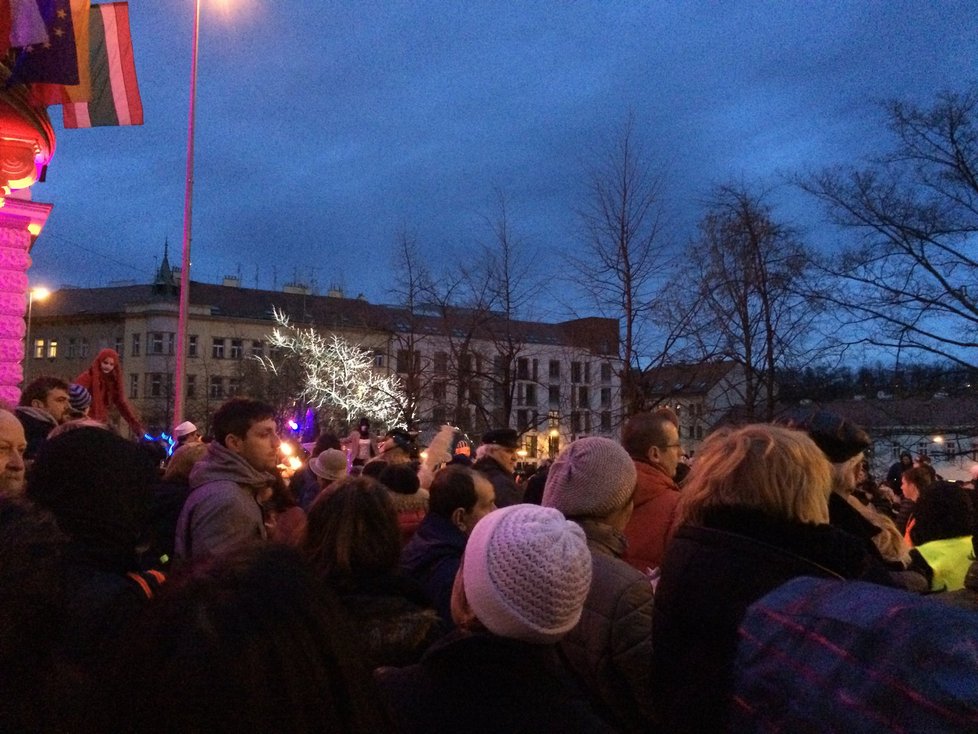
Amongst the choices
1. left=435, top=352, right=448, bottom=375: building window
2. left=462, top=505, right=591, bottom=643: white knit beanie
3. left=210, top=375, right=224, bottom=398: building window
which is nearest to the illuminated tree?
left=435, top=352, right=448, bottom=375: building window

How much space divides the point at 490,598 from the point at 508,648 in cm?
12

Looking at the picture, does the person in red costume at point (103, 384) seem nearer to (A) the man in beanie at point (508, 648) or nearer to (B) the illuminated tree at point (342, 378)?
(A) the man in beanie at point (508, 648)

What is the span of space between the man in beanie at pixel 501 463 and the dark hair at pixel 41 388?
3.42m

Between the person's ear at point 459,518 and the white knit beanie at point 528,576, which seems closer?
the white knit beanie at point 528,576

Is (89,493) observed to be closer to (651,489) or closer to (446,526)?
(446,526)

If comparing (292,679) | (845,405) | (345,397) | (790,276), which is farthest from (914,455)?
(345,397)

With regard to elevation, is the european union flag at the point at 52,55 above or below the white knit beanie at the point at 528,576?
above

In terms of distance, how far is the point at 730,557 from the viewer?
2473mm

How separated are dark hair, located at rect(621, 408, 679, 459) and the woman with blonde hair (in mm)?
2053

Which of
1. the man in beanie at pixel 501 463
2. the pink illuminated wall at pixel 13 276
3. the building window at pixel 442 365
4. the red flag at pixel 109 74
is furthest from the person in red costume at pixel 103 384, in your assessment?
the building window at pixel 442 365

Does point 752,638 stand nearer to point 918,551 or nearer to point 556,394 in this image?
point 918,551

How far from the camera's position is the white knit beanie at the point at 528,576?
1946mm

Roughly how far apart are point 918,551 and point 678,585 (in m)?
2.63

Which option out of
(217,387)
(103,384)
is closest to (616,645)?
(103,384)
